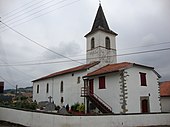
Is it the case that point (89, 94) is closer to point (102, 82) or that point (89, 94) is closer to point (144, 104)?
point (102, 82)

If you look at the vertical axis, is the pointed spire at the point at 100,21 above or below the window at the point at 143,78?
above

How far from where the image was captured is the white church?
19.9 meters

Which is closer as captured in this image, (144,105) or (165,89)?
(144,105)

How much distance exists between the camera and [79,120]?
1254 cm

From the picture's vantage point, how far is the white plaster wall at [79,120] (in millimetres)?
12445

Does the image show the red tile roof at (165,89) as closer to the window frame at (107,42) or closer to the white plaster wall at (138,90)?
the white plaster wall at (138,90)

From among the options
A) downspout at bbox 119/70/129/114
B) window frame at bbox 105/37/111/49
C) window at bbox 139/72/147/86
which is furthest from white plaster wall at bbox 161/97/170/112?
downspout at bbox 119/70/129/114

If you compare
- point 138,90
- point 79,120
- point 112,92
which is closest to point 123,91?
point 112,92

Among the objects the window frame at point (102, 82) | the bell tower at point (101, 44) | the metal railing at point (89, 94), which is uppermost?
the bell tower at point (101, 44)

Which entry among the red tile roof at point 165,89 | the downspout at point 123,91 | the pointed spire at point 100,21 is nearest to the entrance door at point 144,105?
the downspout at point 123,91

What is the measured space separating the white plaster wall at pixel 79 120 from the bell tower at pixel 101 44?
13462 mm

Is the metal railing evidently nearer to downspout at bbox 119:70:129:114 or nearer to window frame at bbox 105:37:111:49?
downspout at bbox 119:70:129:114

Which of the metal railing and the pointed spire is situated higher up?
the pointed spire

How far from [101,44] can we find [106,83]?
30.3ft
